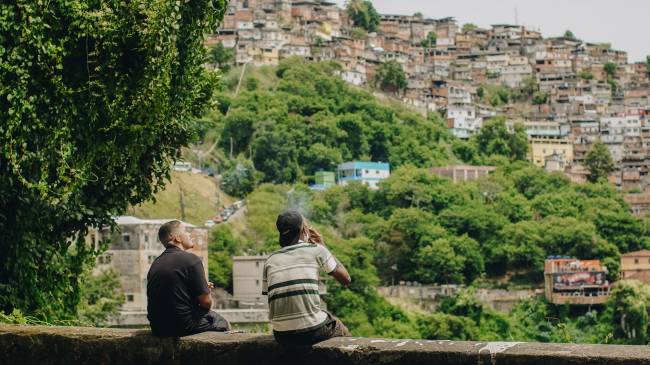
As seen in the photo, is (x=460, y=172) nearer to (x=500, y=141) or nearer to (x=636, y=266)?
(x=500, y=141)

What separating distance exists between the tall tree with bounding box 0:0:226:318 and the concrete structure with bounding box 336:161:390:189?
6672 centimetres

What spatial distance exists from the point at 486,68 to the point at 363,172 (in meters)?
37.3

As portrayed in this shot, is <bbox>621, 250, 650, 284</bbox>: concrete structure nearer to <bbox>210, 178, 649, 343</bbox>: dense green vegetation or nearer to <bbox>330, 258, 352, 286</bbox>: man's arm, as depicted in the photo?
<bbox>210, 178, 649, 343</bbox>: dense green vegetation

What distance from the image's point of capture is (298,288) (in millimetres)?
6641

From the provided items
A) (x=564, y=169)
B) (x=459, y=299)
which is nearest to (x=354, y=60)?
(x=564, y=169)

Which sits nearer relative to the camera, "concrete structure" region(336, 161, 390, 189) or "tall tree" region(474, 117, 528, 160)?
"concrete structure" region(336, 161, 390, 189)

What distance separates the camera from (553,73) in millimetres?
113688

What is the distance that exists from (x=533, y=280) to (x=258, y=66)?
1267 inches

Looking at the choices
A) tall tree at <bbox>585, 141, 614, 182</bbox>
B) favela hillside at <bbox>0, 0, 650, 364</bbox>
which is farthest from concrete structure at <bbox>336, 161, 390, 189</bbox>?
tall tree at <bbox>585, 141, 614, 182</bbox>

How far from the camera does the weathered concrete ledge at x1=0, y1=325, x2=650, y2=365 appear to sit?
229 inches

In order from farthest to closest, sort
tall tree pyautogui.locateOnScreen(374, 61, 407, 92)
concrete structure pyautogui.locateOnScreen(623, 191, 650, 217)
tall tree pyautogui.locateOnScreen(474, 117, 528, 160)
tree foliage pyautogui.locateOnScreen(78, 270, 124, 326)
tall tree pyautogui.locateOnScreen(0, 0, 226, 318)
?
tall tree pyautogui.locateOnScreen(374, 61, 407, 92) < tall tree pyautogui.locateOnScreen(474, 117, 528, 160) < concrete structure pyautogui.locateOnScreen(623, 191, 650, 217) < tree foliage pyautogui.locateOnScreen(78, 270, 124, 326) < tall tree pyautogui.locateOnScreen(0, 0, 226, 318)

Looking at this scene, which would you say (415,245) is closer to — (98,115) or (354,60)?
(354,60)

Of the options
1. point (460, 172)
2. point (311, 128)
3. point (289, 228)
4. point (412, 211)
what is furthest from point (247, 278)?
point (289, 228)

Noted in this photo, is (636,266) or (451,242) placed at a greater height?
(451,242)
